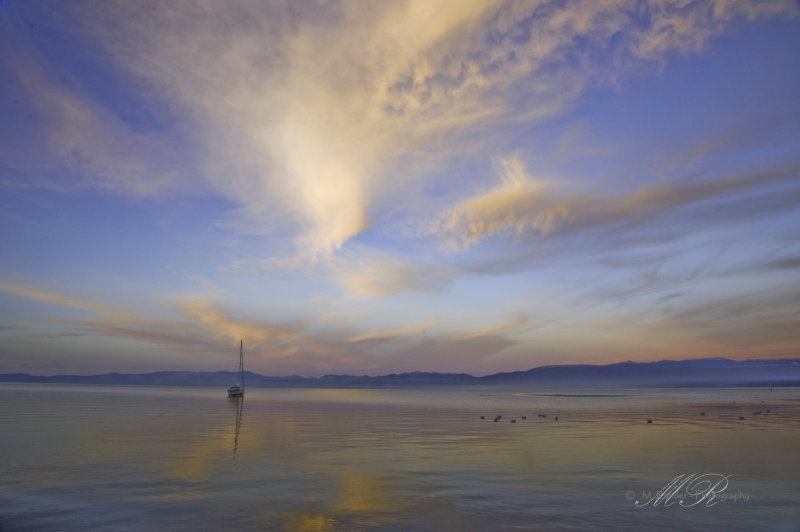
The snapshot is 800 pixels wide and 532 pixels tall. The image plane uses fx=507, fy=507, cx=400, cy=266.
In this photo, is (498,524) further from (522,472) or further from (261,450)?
(261,450)

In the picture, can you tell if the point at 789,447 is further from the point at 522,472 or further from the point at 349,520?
the point at 349,520

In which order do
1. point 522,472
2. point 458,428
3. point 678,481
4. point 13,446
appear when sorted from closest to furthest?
point 678,481 → point 522,472 → point 13,446 → point 458,428

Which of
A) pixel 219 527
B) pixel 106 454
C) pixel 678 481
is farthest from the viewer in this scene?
pixel 106 454

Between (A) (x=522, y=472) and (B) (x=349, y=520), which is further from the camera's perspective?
(A) (x=522, y=472)

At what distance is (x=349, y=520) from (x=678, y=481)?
50.8 feet

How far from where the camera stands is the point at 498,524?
16203 millimetres

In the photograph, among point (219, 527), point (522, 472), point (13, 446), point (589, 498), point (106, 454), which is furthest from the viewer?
point (13, 446)

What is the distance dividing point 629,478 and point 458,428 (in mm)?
25268

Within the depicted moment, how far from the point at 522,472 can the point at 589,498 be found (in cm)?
552

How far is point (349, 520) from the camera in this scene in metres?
16.6

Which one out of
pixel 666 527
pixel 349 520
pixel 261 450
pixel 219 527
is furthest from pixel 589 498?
pixel 261 450

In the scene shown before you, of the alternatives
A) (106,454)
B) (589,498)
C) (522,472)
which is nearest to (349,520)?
(589,498)

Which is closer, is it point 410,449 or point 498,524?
point 498,524

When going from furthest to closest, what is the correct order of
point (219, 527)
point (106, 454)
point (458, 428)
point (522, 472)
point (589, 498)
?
point (458, 428) → point (106, 454) → point (522, 472) → point (589, 498) → point (219, 527)
